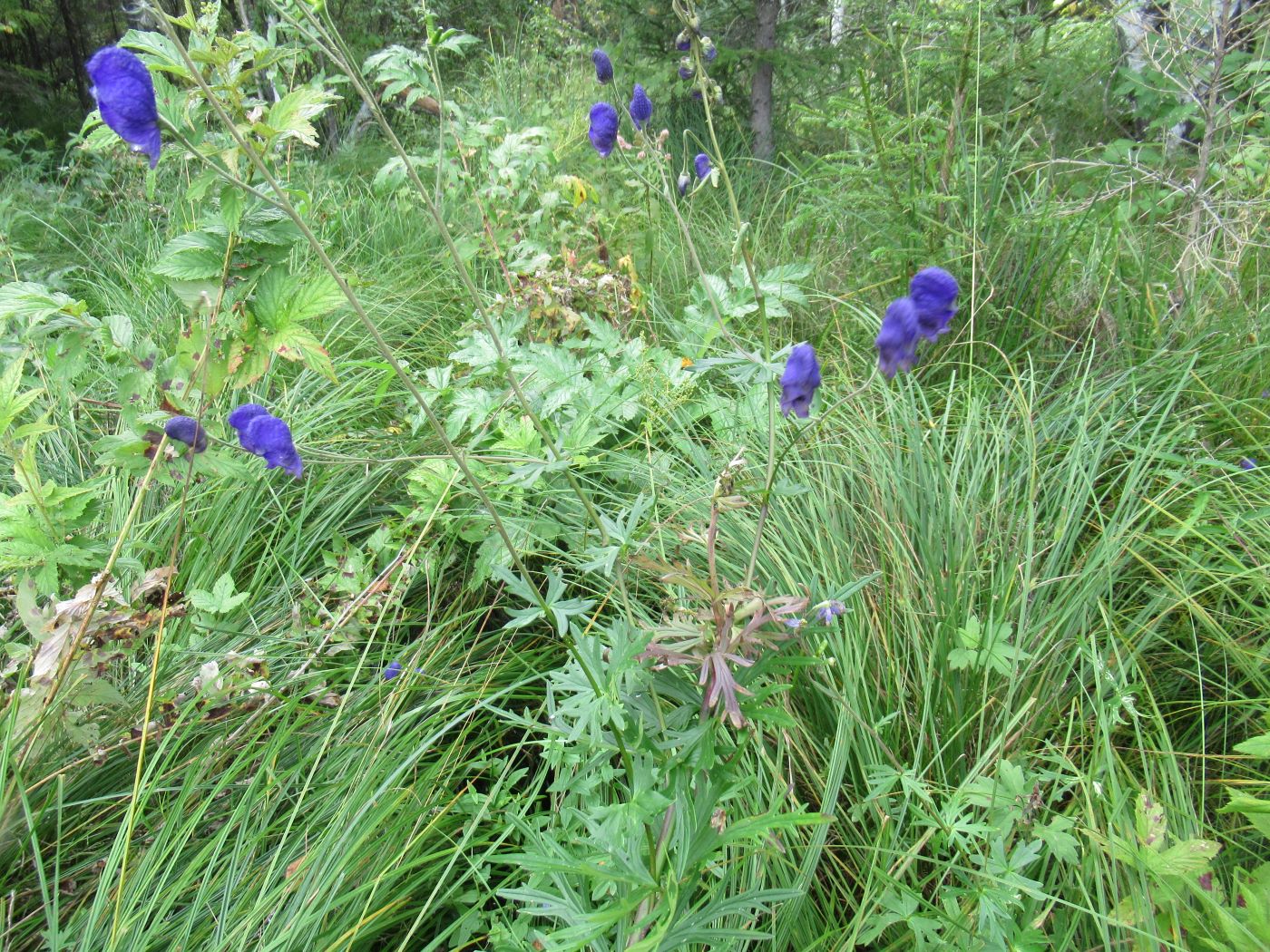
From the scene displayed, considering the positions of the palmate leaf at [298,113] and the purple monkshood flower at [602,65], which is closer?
the palmate leaf at [298,113]

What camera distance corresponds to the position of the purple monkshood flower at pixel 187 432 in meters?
1.61

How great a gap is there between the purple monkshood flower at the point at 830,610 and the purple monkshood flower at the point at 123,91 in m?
1.28

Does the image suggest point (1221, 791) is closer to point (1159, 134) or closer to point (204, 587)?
point (204, 587)

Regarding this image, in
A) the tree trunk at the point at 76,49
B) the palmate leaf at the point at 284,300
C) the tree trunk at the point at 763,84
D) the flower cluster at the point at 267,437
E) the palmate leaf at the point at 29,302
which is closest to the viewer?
the flower cluster at the point at 267,437

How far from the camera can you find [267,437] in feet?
4.60

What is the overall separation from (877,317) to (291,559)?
2.06 m

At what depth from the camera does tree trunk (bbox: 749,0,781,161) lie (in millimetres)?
4582

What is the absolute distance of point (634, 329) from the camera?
3271mm


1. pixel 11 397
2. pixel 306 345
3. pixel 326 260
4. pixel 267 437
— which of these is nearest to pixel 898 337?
pixel 326 260

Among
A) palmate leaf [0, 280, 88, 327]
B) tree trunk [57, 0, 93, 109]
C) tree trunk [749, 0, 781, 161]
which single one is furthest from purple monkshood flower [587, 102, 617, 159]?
tree trunk [57, 0, 93, 109]

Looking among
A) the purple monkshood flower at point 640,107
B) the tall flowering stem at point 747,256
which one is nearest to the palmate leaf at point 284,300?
the purple monkshood flower at point 640,107

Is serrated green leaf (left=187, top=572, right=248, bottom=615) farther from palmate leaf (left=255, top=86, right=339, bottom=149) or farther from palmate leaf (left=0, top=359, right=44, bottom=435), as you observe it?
palmate leaf (left=255, top=86, right=339, bottom=149)

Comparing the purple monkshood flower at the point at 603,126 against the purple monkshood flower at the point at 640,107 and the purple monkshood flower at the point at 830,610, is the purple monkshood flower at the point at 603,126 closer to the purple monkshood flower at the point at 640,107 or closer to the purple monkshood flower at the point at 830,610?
the purple monkshood flower at the point at 640,107

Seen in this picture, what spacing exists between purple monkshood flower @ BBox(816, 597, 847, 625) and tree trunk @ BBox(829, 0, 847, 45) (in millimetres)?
4487
